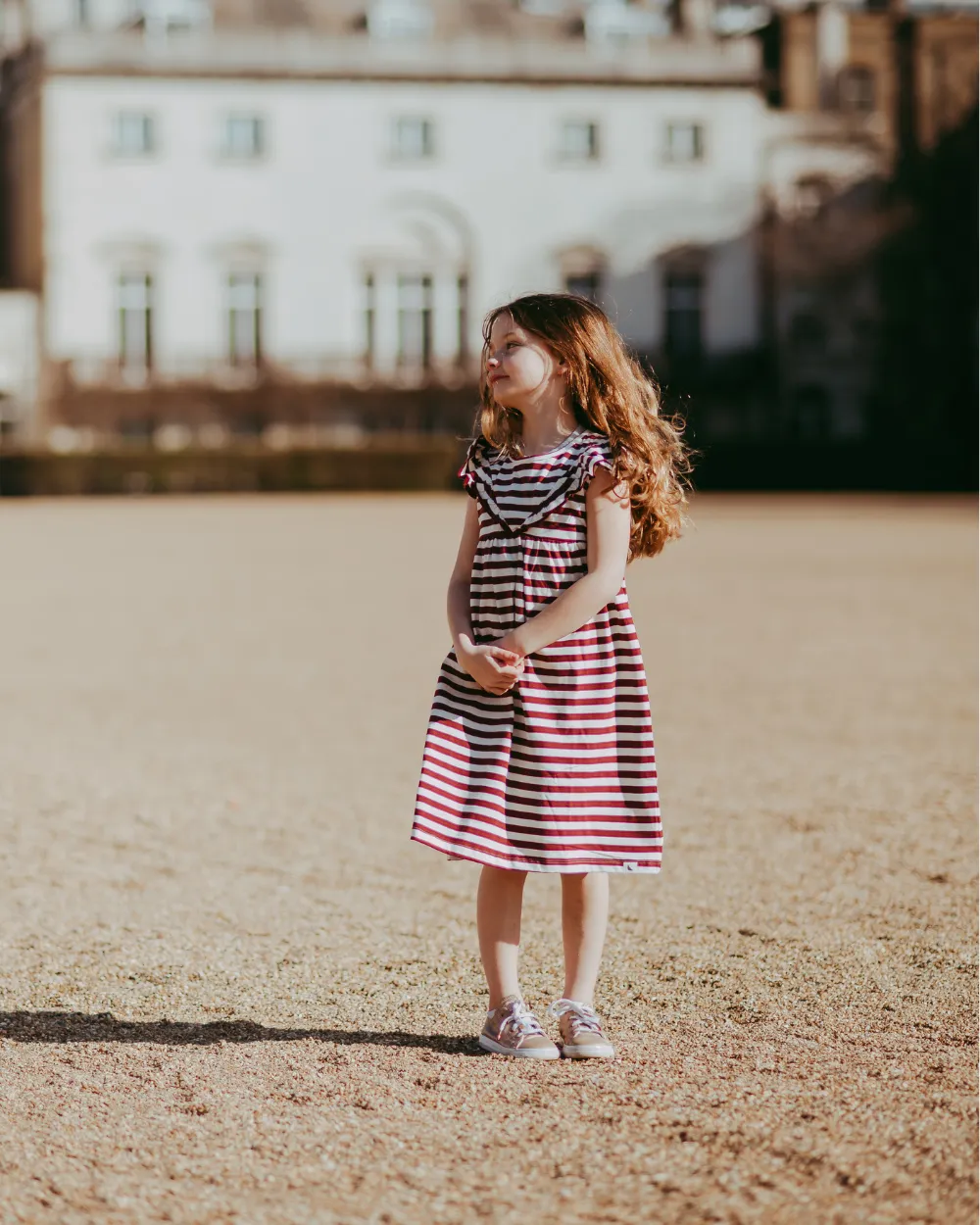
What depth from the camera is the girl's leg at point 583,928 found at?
3.44m

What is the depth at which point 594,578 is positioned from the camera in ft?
10.9

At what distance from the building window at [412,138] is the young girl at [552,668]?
42252 millimetres

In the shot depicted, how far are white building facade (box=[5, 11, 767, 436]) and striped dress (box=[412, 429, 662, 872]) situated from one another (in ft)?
132

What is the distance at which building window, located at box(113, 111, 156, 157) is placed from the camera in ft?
142

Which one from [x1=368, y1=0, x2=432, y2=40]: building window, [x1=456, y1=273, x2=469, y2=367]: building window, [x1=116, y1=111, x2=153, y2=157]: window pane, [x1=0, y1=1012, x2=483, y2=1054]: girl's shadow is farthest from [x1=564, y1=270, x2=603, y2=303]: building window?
[x1=0, y1=1012, x2=483, y2=1054]: girl's shadow

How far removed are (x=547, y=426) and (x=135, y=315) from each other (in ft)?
137

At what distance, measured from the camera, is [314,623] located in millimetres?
12148

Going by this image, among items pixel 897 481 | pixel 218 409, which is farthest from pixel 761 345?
pixel 218 409

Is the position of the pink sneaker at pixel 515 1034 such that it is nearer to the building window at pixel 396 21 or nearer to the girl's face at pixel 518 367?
the girl's face at pixel 518 367

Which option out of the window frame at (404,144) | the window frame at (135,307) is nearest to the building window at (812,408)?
the window frame at (404,144)

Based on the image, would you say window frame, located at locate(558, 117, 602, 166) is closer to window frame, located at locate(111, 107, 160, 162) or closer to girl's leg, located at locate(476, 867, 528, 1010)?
window frame, located at locate(111, 107, 160, 162)

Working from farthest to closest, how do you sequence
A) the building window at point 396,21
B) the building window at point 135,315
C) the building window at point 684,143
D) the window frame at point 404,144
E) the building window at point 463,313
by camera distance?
1. the building window at point 684,143
2. the building window at point 463,313
3. the building window at point 396,21
4. the window frame at point 404,144
5. the building window at point 135,315

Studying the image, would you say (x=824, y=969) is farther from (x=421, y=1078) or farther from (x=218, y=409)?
(x=218, y=409)

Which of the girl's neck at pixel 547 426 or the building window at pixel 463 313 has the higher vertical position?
the building window at pixel 463 313
